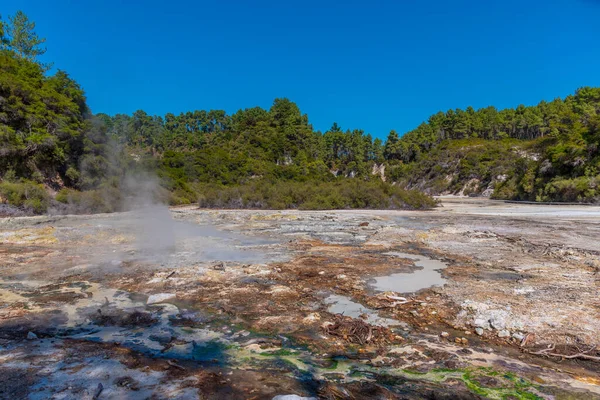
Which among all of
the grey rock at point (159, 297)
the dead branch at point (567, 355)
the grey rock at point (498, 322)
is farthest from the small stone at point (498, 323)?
the grey rock at point (159, 297)

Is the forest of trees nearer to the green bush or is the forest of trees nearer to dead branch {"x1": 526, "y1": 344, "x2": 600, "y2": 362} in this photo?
the green bush

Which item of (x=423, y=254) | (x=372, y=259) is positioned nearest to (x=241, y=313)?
(x=372, y=259)

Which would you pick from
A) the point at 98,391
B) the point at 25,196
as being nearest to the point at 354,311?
the point at 98,391

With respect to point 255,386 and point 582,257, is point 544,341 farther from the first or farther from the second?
point 582,257

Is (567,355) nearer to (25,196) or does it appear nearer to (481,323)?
(481,323)

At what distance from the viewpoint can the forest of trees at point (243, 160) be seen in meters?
21.2

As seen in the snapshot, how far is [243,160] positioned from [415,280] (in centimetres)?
3799

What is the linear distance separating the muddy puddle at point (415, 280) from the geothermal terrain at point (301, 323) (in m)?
0.04

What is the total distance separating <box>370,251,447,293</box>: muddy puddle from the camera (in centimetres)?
532

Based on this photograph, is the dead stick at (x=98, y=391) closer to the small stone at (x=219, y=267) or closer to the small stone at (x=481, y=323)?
the small stone at (x=481, y=323)

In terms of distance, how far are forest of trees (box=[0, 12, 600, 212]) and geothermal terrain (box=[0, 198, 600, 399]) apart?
15.1 metres

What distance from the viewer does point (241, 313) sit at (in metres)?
4.30

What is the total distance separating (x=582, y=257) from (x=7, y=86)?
27693mm

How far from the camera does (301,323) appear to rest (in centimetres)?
→ 398
